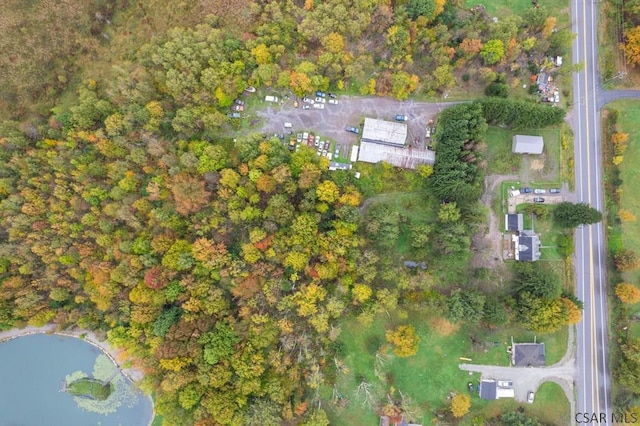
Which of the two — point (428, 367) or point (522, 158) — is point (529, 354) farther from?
point (522, 158)

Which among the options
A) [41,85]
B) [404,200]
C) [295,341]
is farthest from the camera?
[41,85]

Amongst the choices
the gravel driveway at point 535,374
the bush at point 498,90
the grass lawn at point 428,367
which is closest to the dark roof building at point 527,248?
the grass lawn at point 428,367

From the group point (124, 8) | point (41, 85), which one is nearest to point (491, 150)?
point (124, 8)

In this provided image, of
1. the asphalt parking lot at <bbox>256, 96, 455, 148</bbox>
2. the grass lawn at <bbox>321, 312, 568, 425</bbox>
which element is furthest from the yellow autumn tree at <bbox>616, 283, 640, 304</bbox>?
the asphalt parking lot at <bbox>256, 96, 455, 148</bbox>

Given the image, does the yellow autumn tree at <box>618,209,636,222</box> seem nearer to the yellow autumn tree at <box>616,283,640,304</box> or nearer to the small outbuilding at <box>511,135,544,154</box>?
the yellow autumn tree at <box>616,283,640,304</box>

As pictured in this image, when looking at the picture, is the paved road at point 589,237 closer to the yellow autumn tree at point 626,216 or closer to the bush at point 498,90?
the yellow autumn tree at point 626,216

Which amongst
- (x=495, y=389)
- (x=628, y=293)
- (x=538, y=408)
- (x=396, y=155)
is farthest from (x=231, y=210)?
(x=628, y=293)

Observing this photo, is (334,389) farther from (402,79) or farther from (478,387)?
(402,79)
